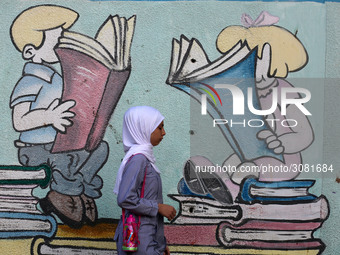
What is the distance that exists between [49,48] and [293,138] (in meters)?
2.46

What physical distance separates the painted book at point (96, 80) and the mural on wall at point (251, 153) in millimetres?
500

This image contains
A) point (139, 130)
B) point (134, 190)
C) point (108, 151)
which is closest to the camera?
point (134, 190)

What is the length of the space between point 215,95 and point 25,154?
1.88 m

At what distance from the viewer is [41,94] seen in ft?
14.9

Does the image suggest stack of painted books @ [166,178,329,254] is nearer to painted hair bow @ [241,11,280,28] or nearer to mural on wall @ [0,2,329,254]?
mural on wall @ [0,2,329,254]

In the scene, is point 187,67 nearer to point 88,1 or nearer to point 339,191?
point 88,1

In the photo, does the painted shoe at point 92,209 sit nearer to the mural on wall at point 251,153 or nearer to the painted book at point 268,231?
the mural on wall at point 251,153

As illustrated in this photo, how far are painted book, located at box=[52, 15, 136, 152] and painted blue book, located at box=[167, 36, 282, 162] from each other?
48cm

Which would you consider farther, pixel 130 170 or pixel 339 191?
pixel 339 191

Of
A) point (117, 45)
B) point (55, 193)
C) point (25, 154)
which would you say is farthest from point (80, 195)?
point (117, 45)

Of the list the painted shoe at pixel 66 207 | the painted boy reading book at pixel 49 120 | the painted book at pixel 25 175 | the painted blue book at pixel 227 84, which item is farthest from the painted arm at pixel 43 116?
the painted blue book at pixel 227 84

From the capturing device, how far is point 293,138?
4551 mm

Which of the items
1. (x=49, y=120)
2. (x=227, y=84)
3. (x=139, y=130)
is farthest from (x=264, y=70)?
(x=49, y=120)

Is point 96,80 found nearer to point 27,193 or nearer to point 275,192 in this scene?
point 27,193
